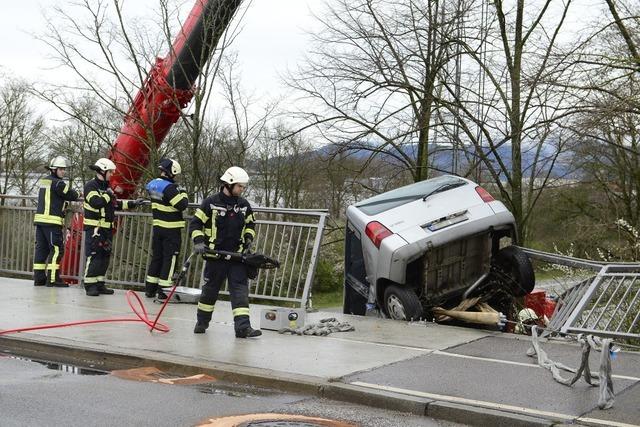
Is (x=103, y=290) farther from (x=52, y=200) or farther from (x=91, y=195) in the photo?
(x=52, y=200)

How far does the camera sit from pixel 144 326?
842cm

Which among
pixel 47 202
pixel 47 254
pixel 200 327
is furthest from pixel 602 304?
pixel 47 254

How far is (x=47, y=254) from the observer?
38.4ft

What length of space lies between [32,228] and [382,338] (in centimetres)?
738

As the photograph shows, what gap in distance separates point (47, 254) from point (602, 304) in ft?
26.0

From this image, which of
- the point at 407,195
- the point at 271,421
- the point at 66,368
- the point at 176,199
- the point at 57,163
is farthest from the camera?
the point at 57,163

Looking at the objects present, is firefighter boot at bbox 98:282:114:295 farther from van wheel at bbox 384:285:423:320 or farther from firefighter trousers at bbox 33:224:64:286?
van wheel at bbox 384:285:423:320

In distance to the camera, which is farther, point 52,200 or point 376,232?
point 52,200

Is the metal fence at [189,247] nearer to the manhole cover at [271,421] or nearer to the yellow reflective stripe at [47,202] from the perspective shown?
the yellow reflective stripe at [47,202]

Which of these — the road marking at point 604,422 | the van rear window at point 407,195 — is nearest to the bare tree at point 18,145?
the van rear window at point 407,195

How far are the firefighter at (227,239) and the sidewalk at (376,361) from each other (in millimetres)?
275

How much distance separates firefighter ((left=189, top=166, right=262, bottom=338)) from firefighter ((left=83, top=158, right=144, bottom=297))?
10.7ft

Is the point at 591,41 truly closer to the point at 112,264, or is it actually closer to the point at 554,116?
the point at 554,116

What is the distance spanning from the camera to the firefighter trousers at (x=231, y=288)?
782 centimetres
